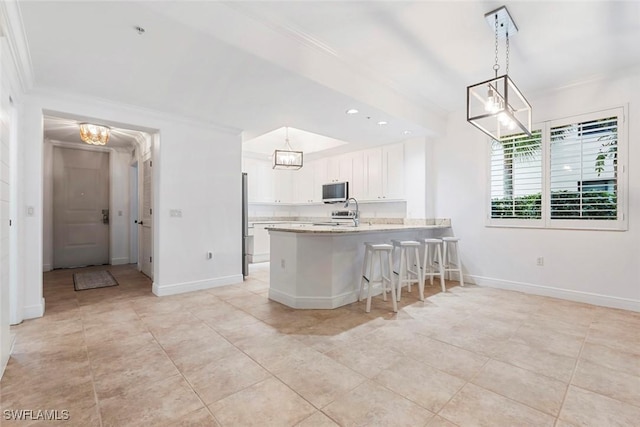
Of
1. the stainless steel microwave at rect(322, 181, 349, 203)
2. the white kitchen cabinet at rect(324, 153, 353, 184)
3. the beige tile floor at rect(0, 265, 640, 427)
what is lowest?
the beige tile floor at rect(0, 265, 640, 427)

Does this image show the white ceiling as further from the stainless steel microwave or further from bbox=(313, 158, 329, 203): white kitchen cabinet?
bbox=(313, 158, 329, 203): white kitchen cabinet

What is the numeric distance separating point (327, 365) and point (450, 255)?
3.56 m

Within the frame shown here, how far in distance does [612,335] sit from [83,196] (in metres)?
8.43

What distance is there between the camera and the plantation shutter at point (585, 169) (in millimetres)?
3611

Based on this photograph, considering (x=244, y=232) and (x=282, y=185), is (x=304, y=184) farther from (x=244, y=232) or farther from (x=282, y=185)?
(x=244, y=232)

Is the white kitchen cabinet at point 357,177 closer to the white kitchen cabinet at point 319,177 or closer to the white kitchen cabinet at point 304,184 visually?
the white kitchen cabinet at point 319,177

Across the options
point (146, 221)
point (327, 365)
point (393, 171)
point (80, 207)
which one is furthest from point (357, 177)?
point (80, 207)

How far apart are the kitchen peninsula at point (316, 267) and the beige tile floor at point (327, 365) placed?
0.63ft

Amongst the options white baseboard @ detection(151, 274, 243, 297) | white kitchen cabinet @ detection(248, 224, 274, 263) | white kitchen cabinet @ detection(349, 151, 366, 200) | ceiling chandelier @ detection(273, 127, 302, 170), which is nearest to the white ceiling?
ceiling chandelier @ detection(273, 127, 302, 170)

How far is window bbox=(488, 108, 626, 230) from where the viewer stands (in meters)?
3.60

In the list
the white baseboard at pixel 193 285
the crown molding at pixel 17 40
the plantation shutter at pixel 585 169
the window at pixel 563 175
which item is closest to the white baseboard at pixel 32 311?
the white baseboard at pixel 193 285

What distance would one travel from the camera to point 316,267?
347 centimetres

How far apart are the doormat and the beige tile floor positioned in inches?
41.5

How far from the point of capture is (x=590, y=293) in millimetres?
3725
